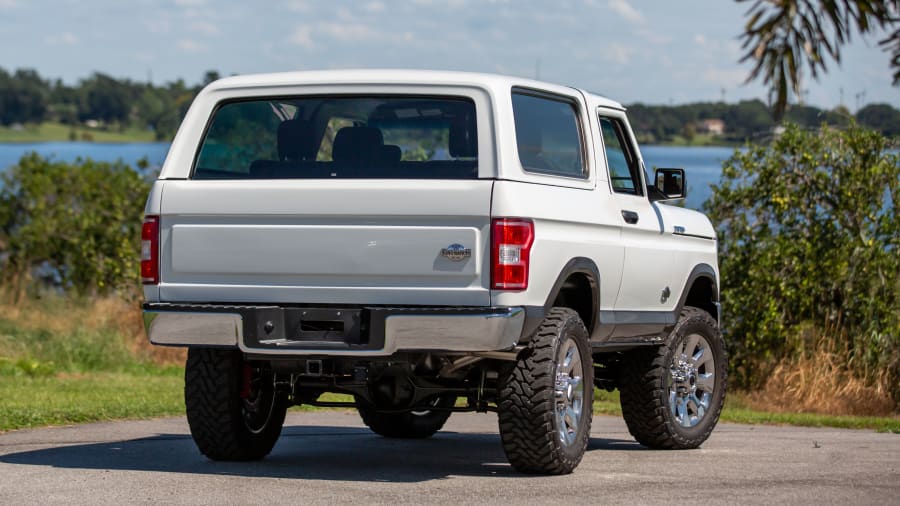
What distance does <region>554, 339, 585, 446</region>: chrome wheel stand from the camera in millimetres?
8266

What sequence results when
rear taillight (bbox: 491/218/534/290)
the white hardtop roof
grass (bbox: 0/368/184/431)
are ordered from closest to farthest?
1. rear taillight (bbox: 491/218/534/290)
2. the white hardtop roof
3. grass (bbox: 0/368/184/431)

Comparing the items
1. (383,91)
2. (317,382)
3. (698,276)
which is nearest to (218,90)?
(383,91)

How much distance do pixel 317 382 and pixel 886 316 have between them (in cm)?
870

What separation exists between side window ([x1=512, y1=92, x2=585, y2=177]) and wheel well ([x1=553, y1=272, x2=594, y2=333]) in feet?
2.00

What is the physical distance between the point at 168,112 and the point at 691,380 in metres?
17.6

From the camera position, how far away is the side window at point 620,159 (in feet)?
31.4

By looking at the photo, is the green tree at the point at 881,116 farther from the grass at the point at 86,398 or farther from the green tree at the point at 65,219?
the green tree at the point at 65,219

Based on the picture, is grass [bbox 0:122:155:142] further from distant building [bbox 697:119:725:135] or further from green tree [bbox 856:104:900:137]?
green tree [bbox 856:104:900:137]

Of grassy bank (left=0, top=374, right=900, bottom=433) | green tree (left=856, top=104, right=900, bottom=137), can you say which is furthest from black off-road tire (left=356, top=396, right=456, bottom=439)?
green tree (left=856, top=104, right=900, bottom=137)

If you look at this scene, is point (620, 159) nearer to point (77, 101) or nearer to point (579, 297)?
point (579, 297)

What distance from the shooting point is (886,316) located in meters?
15.7

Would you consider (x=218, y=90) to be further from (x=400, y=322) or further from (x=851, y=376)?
(x=851, y=376)

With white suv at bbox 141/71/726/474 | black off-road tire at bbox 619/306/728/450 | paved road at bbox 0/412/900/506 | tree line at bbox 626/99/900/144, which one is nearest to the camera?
paved road at bbox 0/412/900/506

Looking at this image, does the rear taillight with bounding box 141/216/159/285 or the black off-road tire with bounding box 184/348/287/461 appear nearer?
the rear taillight with bounding box 141/216/159/285
